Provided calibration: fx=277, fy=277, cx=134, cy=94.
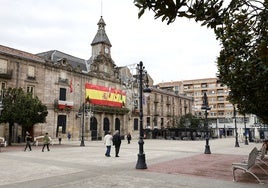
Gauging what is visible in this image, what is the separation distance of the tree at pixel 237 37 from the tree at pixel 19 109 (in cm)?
2014

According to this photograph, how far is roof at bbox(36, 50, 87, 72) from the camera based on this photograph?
1585 inches

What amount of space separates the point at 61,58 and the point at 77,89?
5157 mm

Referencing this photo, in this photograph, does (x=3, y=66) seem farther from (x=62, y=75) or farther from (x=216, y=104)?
(x=216, y=104)

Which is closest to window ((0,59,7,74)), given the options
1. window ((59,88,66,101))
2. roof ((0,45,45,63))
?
roof ((0,45,45,63))

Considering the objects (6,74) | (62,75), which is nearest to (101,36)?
(62,75)

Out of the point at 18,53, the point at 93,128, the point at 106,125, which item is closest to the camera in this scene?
the point at 18,53

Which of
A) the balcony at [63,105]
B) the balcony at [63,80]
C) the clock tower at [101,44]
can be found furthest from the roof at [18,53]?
the clock tower at [101,44]

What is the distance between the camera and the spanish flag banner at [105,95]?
43.3 metres

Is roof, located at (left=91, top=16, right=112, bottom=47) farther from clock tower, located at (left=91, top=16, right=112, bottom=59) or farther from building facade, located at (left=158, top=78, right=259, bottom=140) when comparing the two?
building facade, located at (left=158, top=78, right=259, bottom=140)

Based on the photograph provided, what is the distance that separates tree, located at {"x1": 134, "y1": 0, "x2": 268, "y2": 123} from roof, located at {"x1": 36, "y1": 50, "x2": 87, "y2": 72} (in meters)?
29.6

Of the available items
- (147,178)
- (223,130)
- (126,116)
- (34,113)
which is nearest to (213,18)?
(147,178)

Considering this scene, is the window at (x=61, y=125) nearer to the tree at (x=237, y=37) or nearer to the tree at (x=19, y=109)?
the tree at (x=19, y=109)

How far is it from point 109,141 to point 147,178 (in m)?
7.91

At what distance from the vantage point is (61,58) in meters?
40.9
